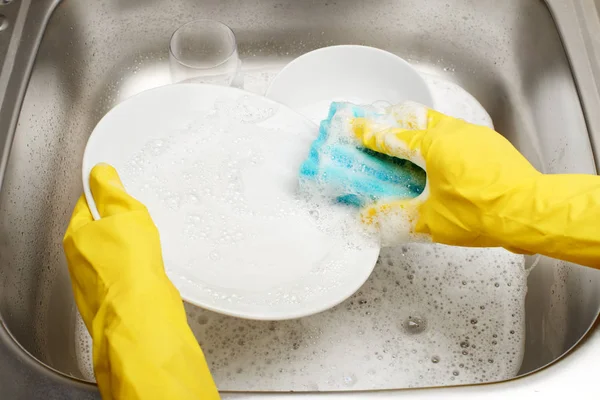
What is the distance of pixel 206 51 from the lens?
1.09 m

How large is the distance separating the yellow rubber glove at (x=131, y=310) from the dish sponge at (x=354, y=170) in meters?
0.24

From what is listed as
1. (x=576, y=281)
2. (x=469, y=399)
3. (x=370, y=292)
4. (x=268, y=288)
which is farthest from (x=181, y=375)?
(x=576, y=281)

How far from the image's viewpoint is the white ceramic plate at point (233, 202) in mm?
801

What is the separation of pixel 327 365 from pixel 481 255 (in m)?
0.32

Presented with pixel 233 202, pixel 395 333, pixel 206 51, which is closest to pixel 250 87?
pixel 206 51

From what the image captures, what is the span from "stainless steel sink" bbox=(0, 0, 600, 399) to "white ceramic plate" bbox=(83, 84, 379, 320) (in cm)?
15

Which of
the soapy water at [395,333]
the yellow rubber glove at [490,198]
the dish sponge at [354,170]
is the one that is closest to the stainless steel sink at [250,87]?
the soapy water at [395,333]

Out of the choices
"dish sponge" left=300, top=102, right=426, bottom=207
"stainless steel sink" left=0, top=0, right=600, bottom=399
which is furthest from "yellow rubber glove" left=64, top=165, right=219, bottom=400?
"dish sponge" left=300, top=102, right=426, bottom=207

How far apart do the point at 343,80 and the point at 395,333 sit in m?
0.45

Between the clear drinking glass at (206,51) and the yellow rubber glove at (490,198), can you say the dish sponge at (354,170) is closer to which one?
the yellow rubber glove at (490,198)

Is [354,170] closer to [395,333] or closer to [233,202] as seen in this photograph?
[233,202]

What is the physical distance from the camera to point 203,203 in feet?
2.83

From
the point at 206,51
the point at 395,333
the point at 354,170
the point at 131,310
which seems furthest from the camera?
the point at 206,51

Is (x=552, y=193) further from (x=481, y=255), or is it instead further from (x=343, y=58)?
(x=343, y=58)
